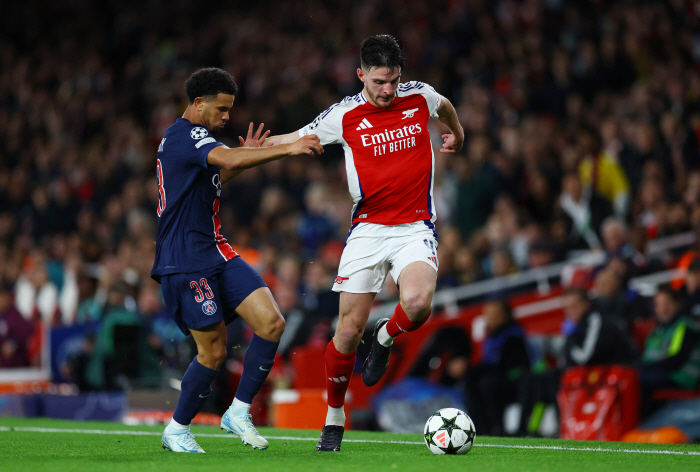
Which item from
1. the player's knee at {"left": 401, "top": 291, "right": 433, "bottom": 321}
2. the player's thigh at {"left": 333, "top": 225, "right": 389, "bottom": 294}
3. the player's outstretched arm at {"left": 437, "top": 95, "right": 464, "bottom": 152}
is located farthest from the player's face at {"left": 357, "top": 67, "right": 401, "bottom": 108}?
the player's knee at {"left": 401, "top": 291, "right": 433, "bottom": 321}

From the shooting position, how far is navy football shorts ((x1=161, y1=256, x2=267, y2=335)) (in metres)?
5.71

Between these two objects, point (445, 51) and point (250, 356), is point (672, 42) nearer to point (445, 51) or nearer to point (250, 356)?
point (445, 51)

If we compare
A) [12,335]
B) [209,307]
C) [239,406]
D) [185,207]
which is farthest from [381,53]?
[12,335]

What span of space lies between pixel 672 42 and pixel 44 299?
31.7 ft

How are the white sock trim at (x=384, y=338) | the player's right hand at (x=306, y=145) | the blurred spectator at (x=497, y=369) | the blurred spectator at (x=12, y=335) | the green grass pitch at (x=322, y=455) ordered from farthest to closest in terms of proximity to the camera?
the blurred spectator at (x=12, y=335), the blurred spectator at (x=497, y=369), the white sock trim at (x=384, y=338), the player's right hand at (x=306, y=145), the green grass pitch at (x=322, y=455)

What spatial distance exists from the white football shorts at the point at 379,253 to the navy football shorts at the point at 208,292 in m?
0.62

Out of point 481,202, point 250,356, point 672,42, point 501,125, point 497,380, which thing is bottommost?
point 497,380

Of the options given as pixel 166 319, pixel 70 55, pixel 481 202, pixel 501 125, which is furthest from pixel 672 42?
pixel 70 55

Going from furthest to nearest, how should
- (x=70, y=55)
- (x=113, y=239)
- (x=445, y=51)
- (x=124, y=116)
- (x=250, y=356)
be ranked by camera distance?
1. (x=70, y=55)
2. (x=124, y=116)
3. (x=113, y=239)
4. (x=445, y=51)
5. (x=250, y=356)

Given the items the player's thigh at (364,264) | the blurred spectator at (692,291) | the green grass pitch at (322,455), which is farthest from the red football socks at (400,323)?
the blurred spectator at (692,291)

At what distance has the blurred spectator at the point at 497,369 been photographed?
9.48 m

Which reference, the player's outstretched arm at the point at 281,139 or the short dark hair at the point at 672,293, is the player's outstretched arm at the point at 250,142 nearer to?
the player's outstretched arm at the point at 281,139

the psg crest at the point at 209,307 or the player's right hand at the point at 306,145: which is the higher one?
the player's right hand at the point at 306,145

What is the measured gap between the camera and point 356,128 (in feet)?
20.4
